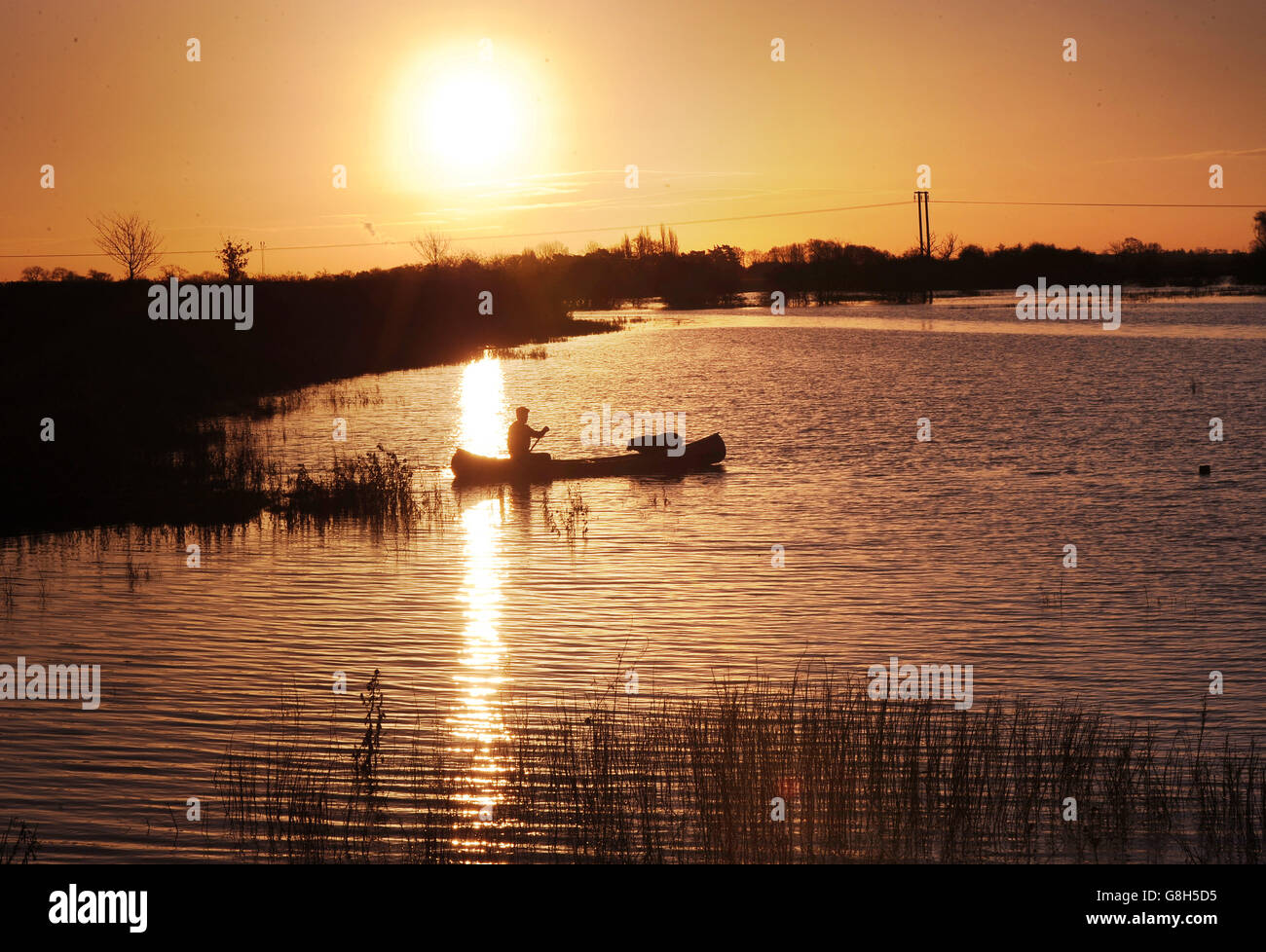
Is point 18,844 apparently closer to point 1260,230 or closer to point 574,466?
point 574,466

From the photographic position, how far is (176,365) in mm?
49812

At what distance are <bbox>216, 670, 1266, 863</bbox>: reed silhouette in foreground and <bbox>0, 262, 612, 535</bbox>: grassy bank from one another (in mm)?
14613

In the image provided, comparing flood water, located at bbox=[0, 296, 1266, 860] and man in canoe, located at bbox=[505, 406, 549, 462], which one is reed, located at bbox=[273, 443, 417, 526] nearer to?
flood water, located at bbox=[0, 296, 1266, 860]

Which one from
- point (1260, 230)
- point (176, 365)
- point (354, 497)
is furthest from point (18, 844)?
point (1260, 230)

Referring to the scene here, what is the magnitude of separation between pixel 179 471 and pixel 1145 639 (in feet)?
66.5

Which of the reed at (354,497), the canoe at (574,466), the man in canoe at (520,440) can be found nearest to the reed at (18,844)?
the reed at (354,497)

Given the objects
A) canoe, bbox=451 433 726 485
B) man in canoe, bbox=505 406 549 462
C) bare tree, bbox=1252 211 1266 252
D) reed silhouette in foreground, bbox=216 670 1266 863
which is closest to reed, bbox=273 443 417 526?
canoe, bbox=451 433 726 485

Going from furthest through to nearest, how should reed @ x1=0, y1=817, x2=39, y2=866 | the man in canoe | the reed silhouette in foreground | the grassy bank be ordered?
the man in canoe → the grassy bank → the reed silhouette in foreground → reed @ x1=0, y1=817, x2=39, y2=866

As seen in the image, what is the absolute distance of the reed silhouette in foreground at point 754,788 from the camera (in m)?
7.86

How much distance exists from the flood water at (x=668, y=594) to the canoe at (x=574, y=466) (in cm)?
45

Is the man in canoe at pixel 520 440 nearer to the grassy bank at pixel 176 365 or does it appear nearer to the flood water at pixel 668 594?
the flood water at pixel 668 594

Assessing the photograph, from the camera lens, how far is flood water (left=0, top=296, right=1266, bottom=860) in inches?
438

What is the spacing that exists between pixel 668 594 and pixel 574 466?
11.3 metres

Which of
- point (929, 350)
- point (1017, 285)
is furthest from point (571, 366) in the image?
point (1017, 285)
